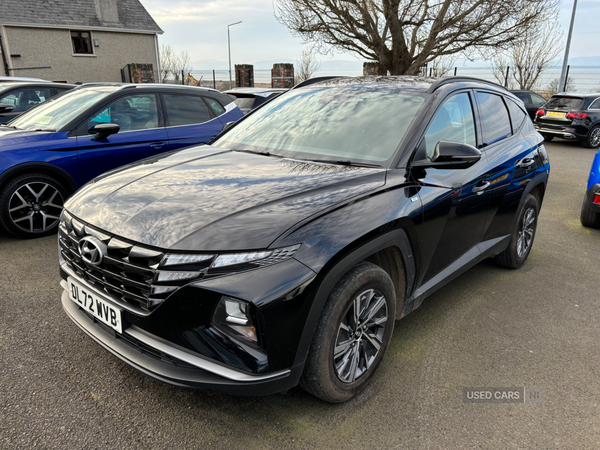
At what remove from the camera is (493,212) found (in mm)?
3443

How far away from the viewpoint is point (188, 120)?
576cm

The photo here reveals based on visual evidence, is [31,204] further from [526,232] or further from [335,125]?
[526,232]

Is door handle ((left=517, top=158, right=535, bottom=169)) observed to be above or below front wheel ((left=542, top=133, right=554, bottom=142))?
above

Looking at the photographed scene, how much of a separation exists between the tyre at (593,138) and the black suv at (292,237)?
12.7 m

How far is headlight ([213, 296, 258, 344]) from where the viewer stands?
1844 mm

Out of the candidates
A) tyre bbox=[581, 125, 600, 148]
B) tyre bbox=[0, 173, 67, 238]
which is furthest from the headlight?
tyre bbox=[581, 125, 600, 148]

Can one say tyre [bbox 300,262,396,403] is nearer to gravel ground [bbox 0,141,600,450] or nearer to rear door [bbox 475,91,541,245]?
gravel ground [bbox 0,141,600,450]

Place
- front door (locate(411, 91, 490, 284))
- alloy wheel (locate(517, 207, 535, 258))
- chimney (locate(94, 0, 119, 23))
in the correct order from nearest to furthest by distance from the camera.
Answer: front door (locate(411, 91, 490, 284)) → alloy wheel (locate(517, 207, 535, 258)) → chimney (locate(94, 0, 119, 23))

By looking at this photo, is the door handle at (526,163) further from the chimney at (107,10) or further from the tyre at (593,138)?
the chimney at (107,10)

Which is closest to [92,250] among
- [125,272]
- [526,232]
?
[125,272]

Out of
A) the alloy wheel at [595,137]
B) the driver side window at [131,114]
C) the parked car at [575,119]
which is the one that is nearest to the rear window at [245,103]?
the driver side window at [131,114]

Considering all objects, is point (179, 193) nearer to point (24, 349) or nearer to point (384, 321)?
point (384, 321)

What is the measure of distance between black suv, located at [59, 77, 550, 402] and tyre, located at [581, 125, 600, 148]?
12666 millimetres

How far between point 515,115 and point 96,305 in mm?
3798
